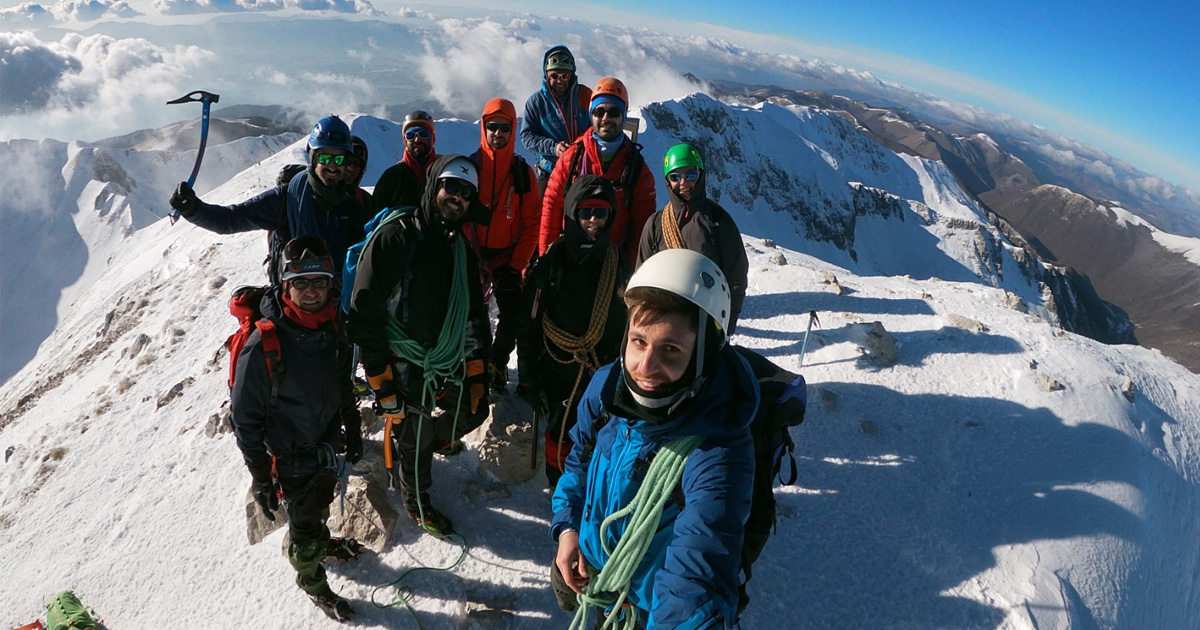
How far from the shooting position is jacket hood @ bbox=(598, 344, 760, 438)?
8.43ft

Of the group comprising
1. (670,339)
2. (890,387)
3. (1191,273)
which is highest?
(670,339)

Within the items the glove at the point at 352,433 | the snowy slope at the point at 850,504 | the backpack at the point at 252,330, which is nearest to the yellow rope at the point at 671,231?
the snowy slope at the point at 850,504

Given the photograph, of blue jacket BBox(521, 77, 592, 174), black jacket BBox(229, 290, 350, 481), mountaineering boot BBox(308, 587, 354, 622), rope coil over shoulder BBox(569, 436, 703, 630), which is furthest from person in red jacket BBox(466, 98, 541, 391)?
rope coil over shoulder BBox(569, 436, 703, 630)

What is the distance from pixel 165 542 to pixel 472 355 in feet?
15.2

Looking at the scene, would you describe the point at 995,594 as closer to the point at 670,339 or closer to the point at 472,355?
the point at 670,339

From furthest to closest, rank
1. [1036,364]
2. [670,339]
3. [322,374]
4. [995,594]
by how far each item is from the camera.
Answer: [1036,364] → [995,594] → [322,374] → [670,339]

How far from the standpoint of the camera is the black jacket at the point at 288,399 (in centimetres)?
407

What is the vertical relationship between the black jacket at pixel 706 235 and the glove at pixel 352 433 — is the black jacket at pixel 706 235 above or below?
above

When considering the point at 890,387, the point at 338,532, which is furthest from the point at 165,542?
the point at 890,387

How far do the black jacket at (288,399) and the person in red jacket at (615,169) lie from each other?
8.74 ft

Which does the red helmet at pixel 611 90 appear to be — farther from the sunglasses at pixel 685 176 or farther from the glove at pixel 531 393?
the glove at pixel 531 393

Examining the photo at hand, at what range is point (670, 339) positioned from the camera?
8.37 feet

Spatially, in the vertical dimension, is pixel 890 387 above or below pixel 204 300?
above

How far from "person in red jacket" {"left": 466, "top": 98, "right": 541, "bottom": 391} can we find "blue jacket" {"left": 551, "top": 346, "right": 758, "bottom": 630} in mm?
3345
